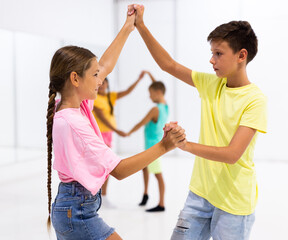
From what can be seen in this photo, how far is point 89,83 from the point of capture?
1.55m

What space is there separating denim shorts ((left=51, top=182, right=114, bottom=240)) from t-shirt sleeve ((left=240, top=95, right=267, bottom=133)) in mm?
680

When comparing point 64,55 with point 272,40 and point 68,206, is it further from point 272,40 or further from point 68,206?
point 272,40

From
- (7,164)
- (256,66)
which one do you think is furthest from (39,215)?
(256,66)

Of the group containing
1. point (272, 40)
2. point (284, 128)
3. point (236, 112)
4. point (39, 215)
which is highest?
point (272, 40)

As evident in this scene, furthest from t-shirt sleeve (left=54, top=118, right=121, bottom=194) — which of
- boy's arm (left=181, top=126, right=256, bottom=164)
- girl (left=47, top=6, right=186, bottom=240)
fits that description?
boy's arm (left=181, top=126, right=256, bottom=164)

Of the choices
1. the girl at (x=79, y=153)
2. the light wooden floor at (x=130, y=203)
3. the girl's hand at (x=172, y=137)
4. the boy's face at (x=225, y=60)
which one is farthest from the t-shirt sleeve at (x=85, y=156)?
the light wooden floor at (x=130, y=203)

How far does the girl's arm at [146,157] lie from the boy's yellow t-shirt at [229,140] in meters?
0.22

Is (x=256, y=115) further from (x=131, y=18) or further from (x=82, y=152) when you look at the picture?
(x=131, y=18)

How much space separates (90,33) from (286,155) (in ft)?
11.9

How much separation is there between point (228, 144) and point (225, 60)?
1.16 feet

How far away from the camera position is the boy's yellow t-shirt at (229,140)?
168 cm

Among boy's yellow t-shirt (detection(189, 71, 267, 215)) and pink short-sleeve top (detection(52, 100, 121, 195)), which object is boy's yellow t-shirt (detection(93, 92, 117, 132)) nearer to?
boy's yellow t-shirt (detection(189, 71, 267, 215))

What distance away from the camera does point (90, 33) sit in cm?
653

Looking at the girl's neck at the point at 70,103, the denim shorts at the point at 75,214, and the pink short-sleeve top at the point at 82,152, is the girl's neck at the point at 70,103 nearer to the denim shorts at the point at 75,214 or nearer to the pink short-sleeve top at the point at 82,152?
the pink short-sleeve top at the point at 82,152
